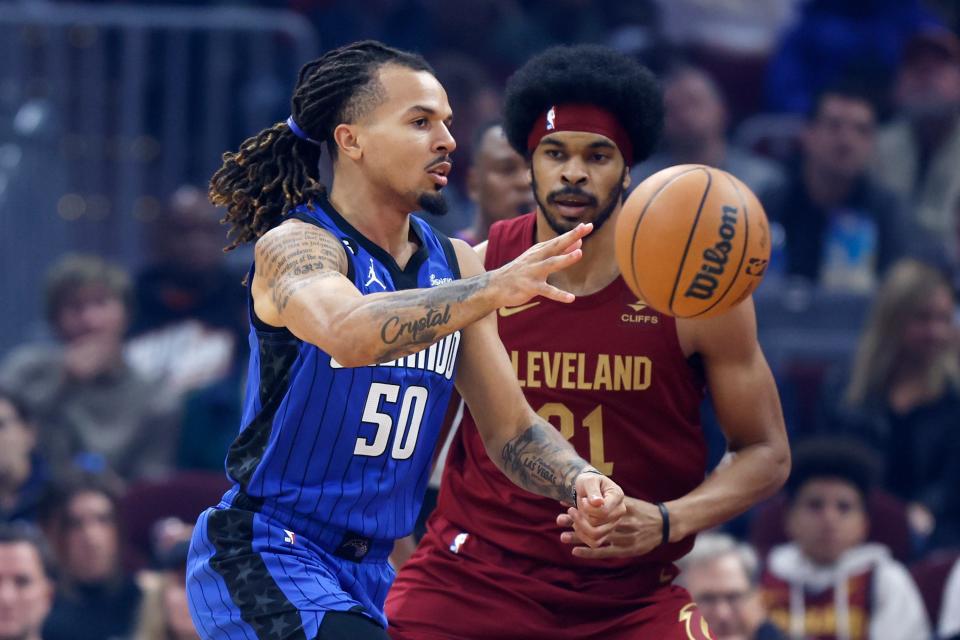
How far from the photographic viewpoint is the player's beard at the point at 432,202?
4.46 m

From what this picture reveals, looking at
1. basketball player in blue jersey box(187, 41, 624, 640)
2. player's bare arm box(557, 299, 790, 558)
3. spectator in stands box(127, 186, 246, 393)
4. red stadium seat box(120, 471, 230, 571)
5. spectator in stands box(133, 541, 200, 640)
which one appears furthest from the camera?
spectator in stands box(127, 186, 246, 393)

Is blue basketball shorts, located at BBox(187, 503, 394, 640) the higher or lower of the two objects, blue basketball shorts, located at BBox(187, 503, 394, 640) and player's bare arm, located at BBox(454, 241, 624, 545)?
the lower

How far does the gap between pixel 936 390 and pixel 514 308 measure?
4.03 m

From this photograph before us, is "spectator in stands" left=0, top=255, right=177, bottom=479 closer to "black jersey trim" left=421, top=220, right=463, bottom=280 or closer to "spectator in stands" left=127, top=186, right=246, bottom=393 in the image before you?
"spectator in stands" left=127, top=186, right=246, bottom=393

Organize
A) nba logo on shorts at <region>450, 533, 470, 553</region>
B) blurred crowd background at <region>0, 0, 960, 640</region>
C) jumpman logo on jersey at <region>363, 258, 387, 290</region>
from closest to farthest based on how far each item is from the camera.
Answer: jumpman logo on jersey at <region>363, 258, 387, 290</region>
nba logo on shorts at <region>450, 533, 470, 553</region>
blurred crowd background at <region>0, 0, 960, 640</region>

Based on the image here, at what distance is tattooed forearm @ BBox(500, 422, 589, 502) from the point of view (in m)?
4.50

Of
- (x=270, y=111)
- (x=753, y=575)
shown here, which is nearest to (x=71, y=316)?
(x=270, y=111)

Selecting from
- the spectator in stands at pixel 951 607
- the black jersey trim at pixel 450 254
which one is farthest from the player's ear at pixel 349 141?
the spectator in stands at pixel 951 607

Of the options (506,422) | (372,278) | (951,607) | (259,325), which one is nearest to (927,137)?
(951,607)

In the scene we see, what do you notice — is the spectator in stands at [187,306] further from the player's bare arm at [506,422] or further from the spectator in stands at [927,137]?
the player's bare arm at [506,422]

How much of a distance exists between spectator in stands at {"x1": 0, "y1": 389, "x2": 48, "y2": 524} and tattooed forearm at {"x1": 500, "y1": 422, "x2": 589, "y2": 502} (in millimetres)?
4363

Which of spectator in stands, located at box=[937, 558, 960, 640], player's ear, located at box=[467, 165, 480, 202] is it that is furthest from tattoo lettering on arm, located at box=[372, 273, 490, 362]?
spectator in stands, located at box=[937, 558, 960, 640]

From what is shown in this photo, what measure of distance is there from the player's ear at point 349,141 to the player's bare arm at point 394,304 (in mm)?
431

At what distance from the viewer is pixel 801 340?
30.5ft
